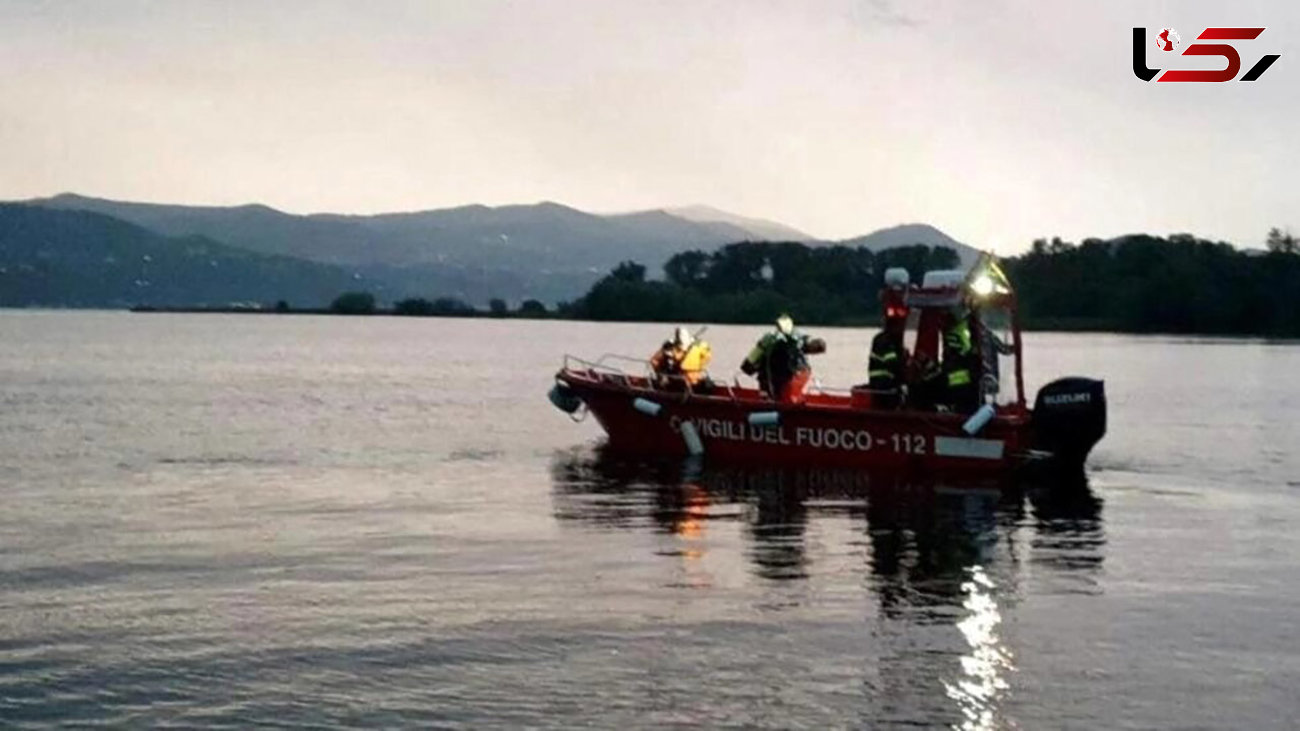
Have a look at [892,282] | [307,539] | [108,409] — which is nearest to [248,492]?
[307,539]

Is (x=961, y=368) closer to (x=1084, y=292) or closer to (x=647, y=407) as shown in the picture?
(x=647, y=407)

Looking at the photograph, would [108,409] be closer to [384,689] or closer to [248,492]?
[248,492]

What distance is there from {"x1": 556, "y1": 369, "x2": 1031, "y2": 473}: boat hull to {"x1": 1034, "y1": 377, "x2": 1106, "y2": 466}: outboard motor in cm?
30

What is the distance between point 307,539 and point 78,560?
7.42ft

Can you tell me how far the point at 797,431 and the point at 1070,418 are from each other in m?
3.50

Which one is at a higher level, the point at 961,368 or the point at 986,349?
the point at 986,349

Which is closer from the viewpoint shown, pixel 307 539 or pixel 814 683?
pixel 814 683

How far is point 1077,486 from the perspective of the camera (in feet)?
76.0

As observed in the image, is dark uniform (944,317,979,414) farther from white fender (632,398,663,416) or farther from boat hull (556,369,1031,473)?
white fender (632,398,663,416)

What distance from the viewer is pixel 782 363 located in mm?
24391

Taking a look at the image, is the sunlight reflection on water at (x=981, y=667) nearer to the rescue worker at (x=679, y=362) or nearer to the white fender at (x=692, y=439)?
the white fender at (x=692, y=439)

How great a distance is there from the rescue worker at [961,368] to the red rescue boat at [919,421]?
180 millimetres

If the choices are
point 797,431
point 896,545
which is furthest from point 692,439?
point 896,545

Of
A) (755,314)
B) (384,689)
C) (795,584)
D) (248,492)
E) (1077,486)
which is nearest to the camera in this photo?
(384,689)
